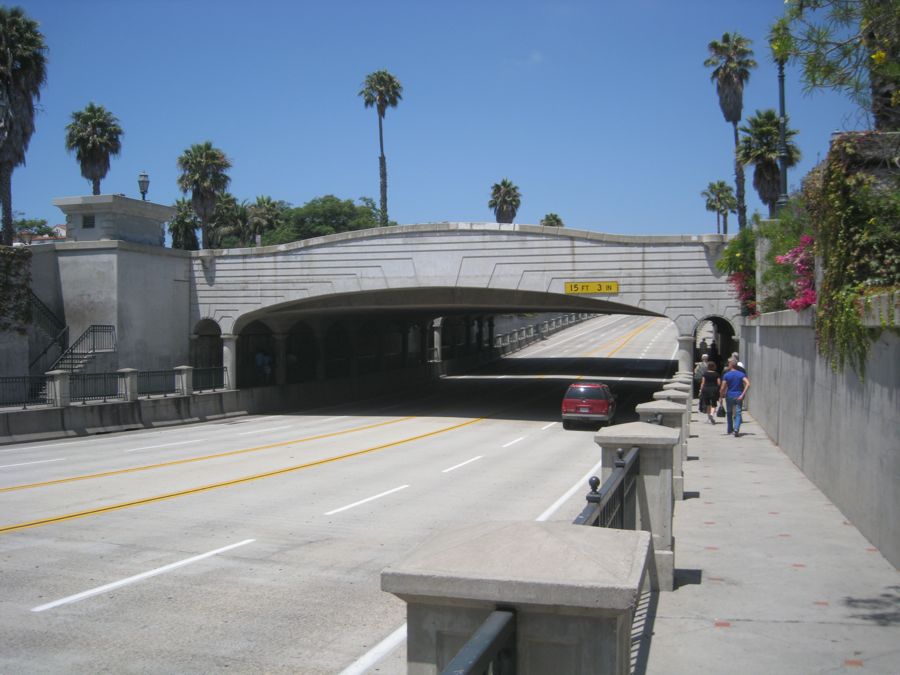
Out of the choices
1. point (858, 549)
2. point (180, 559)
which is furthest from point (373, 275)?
point (858, 549)

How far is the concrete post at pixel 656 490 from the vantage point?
834cm

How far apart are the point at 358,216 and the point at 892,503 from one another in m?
101

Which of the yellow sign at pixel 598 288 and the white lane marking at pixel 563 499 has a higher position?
the yellow sign at pixel 598 288

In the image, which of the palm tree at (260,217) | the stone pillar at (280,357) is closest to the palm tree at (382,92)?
the palm tree at (260,217)

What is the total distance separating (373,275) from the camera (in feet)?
120

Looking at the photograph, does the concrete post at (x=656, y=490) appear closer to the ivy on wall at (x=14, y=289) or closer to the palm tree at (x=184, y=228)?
the ivy on wall at (x=14, y=289)

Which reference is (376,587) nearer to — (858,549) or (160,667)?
(160,667)

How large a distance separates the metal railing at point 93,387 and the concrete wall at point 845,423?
22985mm

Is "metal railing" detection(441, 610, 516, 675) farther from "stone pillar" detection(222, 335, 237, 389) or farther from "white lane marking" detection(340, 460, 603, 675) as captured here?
"stone pillar" detection(222, 335, 237, 389)

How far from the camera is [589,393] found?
30.4 m

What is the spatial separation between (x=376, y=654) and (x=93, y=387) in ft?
86.2

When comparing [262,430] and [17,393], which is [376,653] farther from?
[17,393]

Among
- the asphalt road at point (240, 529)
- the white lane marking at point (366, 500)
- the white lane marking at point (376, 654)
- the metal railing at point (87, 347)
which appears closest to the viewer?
the white lane marking at point (376, 654)

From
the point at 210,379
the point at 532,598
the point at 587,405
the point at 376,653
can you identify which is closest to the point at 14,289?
the point at 210,379
